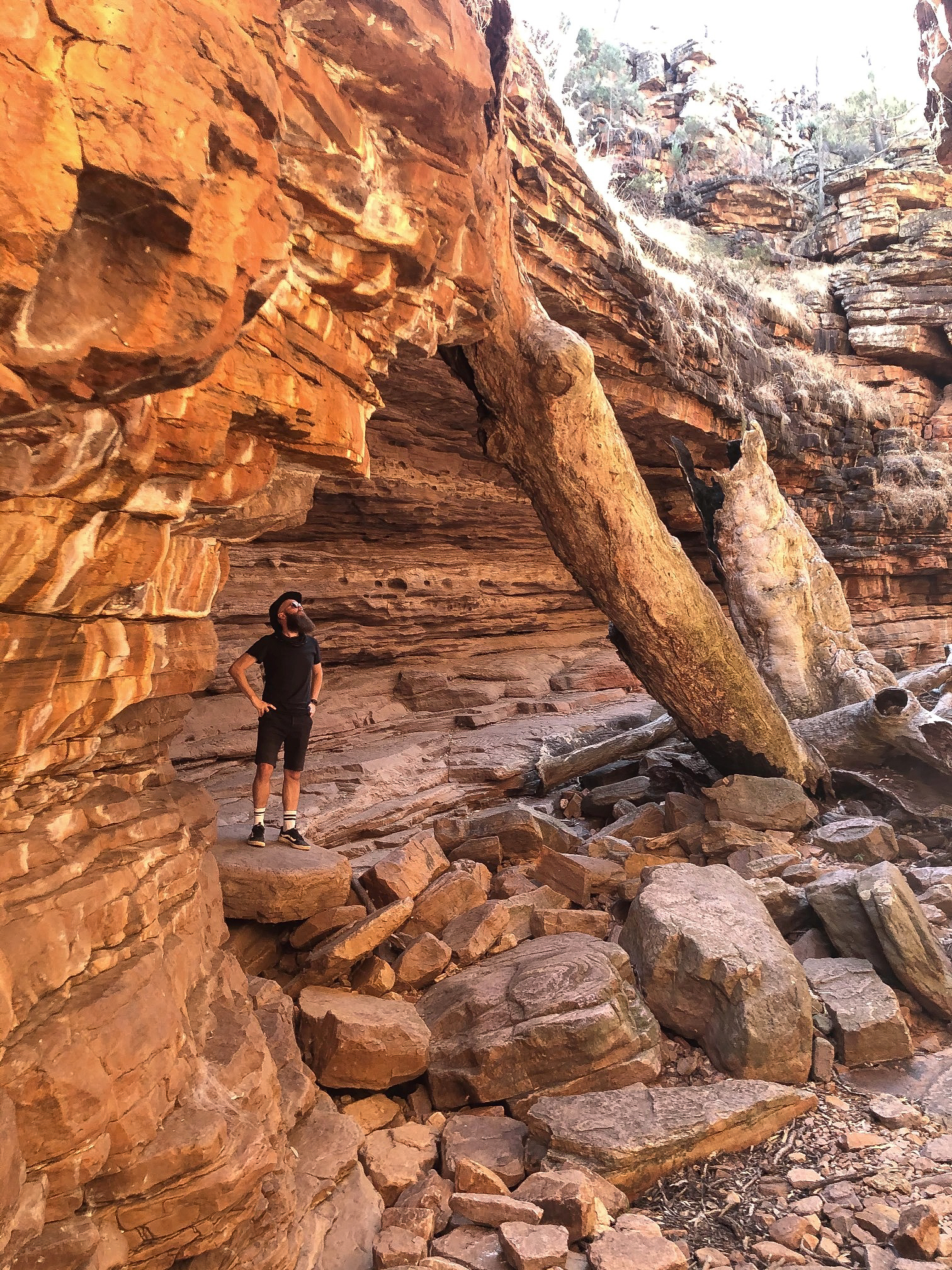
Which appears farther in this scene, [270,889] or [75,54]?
[270,889]

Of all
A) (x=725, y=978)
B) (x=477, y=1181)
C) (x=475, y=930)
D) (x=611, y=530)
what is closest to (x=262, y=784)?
(x=475, y=930)

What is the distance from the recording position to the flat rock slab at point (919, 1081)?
370 cm

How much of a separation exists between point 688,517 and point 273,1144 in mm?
12007

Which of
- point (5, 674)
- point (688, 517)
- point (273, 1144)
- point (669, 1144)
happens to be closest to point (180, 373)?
point (5, 674)

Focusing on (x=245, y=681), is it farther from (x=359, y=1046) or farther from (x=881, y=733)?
(x=881, y=733)

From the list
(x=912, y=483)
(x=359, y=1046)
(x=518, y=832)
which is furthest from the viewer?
(x=912, y=483)

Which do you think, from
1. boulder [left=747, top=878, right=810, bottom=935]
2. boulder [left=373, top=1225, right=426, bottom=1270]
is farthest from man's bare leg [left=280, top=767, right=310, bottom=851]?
boulder [left=747, top=878, right=810, bottom=935]

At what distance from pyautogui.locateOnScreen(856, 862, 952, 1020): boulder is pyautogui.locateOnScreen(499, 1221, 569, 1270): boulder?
2.78m

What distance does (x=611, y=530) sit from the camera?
6594 mm

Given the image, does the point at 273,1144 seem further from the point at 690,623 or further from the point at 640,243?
the point at 640,243

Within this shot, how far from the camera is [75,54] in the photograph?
5.02 ft

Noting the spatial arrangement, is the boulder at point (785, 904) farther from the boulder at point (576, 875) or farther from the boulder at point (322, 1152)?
the boulder at point (322, 1152)

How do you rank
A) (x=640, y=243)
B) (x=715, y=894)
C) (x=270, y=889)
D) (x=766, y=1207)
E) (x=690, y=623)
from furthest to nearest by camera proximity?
(x=640, y=243) < (x=690, y=623) < (x=715, y=894) < (x=270, y=889) < (x=766, y=1207)

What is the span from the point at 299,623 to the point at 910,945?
13.5 ft
